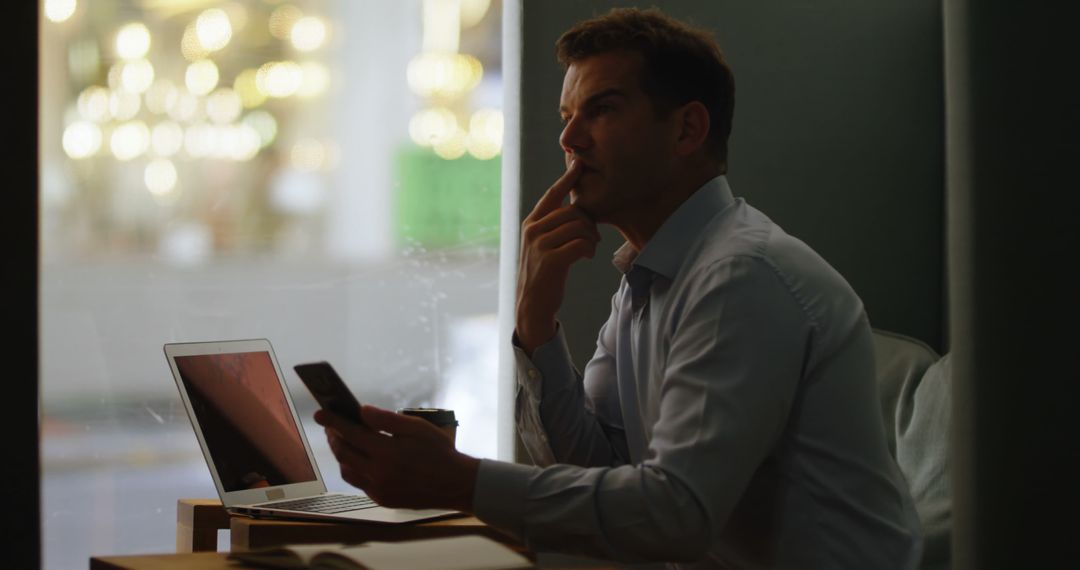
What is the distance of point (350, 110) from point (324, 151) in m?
0.12

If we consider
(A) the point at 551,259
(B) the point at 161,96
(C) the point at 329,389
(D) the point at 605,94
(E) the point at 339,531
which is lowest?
(E) the point at 339,531

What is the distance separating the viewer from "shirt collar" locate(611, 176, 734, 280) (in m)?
1.61

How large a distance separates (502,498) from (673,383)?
9.7 inches

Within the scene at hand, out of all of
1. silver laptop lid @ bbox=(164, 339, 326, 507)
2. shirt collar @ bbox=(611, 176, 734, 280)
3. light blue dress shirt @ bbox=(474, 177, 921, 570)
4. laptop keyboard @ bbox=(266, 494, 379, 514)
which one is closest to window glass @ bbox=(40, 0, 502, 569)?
silver laptop lid @ bbox=(164, 339, 326, 507)

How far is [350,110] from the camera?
285 cm

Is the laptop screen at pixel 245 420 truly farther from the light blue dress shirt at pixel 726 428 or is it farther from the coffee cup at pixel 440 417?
the light blue dress shirt at pixel 726 428

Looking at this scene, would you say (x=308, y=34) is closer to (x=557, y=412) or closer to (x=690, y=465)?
(x=557, y=412)

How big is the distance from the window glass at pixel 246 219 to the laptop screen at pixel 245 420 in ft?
2.87

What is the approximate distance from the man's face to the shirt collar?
2.4 inches

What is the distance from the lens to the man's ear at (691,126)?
1.69 meters

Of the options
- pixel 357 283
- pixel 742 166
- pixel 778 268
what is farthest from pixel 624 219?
pixel 357 283

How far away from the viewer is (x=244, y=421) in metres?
1.75

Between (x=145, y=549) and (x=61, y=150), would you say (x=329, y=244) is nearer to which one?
(x=61, y=150)

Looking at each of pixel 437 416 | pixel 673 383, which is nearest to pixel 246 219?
pixel 437 416
